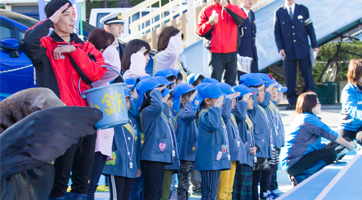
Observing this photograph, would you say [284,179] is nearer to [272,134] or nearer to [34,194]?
[272,134]

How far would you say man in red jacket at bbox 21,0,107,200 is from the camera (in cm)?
322

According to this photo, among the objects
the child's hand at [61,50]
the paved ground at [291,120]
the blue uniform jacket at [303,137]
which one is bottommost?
the paved ground at [291,120]

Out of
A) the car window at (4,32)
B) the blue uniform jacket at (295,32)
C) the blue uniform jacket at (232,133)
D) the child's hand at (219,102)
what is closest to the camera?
the child's hand at (219,102)

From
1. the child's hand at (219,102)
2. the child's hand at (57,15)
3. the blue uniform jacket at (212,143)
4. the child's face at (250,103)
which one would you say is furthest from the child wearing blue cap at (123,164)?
the child's face at (250,103)

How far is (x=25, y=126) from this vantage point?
1840mm

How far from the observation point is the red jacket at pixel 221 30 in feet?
22.6

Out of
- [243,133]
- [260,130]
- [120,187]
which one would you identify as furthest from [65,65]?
[260,130]

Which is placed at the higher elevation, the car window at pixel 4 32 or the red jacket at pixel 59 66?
the red jacket at pixel 59 66

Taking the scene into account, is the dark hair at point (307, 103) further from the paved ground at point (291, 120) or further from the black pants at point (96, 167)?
the black pants at point (96, 167)

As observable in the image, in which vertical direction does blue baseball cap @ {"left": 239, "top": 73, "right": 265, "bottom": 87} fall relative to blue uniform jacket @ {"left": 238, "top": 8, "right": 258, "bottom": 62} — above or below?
below

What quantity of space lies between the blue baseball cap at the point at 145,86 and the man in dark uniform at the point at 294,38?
508 cm

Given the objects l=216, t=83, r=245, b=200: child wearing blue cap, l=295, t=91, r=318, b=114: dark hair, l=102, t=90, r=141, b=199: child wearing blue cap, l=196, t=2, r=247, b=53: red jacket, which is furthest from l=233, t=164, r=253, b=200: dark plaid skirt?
l=196, t=2, r=247, b=53: red jacket

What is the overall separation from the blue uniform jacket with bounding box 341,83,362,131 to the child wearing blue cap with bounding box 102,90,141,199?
12.9 feet

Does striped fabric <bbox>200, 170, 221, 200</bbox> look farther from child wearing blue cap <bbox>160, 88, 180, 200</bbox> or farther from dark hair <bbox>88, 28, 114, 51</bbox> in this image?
dark hair <bbox>88, 28, 114, 51</bbox>
